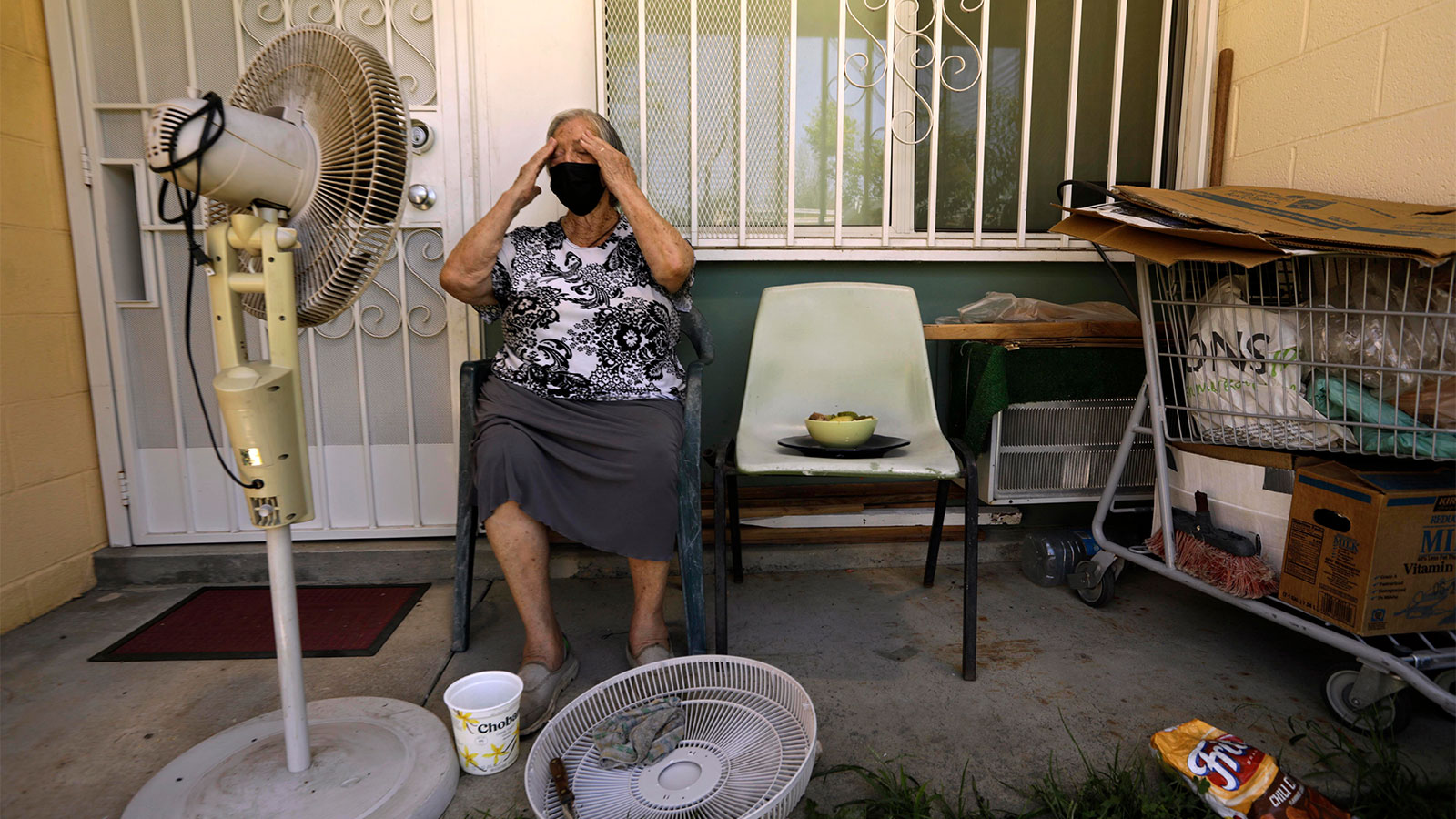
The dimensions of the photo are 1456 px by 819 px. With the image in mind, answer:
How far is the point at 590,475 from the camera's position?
5.74 ft

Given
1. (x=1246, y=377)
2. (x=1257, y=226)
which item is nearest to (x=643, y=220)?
(x=1257, y=226)

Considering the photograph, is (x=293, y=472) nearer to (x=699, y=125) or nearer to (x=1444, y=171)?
(x=699, y=125)

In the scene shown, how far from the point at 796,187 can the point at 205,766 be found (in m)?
2.10

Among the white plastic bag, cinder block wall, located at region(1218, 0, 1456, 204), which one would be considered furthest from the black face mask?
cinder block wall, located at region(1218, 0, 1456, 204)

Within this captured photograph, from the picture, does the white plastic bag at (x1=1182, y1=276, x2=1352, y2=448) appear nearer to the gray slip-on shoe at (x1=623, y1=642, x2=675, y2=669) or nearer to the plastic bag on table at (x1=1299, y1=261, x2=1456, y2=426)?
the plastic bag on table at (x1=1299, y1=261, x2=1456, y2=426)

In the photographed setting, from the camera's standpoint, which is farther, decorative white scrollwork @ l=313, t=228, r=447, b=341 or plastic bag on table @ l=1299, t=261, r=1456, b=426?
decorative white scrollwork @ l=313, t=228, r=447, b=341

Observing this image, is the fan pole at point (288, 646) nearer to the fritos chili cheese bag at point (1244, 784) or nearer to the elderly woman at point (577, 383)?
the elderly woman at point (577, 383)

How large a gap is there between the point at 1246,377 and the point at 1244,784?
816 mm

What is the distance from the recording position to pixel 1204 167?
2451mm

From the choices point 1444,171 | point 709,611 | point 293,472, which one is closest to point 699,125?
point 709,611

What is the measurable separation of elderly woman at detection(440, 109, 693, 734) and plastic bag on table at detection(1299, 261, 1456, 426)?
1350 millimetres

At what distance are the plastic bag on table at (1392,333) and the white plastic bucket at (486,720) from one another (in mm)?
1714

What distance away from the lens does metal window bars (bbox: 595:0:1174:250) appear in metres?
2.32

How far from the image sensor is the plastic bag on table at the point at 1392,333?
4.54 feet
